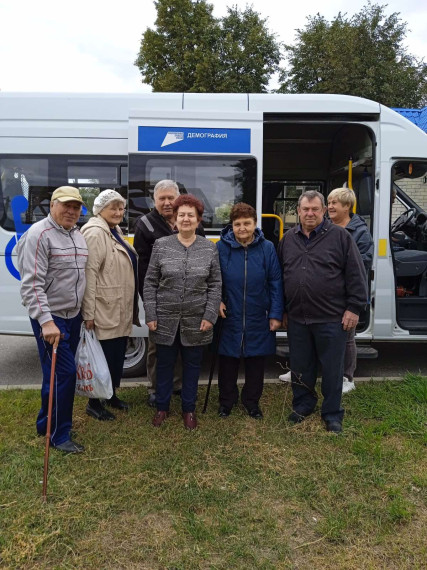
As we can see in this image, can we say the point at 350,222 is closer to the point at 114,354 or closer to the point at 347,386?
the point at 347,386

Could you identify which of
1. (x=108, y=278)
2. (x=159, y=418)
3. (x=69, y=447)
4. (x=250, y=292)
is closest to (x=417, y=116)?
(x=250, y=292)

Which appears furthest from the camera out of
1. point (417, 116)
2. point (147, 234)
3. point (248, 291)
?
point (417, 116)

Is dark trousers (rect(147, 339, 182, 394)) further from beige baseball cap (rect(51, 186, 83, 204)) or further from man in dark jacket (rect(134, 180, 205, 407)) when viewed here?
beige baseball cap (rect(51, 186, 83, 204))

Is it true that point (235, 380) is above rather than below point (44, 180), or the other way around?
below

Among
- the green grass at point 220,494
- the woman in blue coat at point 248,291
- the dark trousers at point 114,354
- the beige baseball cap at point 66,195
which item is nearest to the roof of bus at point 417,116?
the woman in blue coat at point 248,291

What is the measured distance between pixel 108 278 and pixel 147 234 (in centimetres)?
47

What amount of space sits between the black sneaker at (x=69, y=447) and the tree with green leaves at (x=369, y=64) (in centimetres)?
1712

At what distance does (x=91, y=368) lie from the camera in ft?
11.1

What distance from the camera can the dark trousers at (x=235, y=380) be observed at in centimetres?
375

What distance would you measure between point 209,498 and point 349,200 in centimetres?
265

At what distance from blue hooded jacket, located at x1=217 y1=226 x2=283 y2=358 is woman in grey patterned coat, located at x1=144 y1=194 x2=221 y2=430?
157 millimetres

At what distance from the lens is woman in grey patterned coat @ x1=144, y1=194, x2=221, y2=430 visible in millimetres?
3324

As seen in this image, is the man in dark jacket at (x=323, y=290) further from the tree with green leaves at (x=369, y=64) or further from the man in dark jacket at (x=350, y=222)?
the tree with green leaves at (x=369, y=64)

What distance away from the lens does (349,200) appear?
408 centimetres
